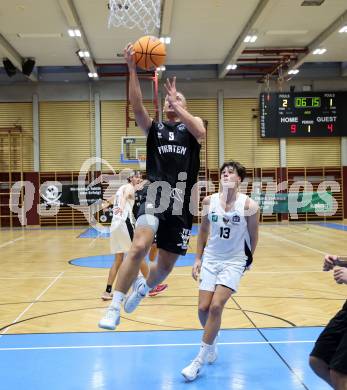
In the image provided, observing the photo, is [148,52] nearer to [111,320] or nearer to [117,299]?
[117,299]

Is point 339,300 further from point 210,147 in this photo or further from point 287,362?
point 210,147

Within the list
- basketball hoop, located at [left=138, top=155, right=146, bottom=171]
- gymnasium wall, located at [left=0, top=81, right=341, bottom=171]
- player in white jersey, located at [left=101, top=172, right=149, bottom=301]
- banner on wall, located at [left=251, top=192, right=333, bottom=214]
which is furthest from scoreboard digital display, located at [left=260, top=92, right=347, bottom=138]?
player in white jersey, located at [left=101, top=172, right=149, bottom=301]

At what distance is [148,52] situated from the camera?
4.25 meters

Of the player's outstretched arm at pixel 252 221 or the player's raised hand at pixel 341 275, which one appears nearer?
the player's raised hand at pixel 341 275

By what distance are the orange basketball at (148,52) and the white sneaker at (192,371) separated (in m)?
2.53

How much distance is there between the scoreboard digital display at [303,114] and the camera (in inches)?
828

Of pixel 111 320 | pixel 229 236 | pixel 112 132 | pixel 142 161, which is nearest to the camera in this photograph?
pixel 111 320

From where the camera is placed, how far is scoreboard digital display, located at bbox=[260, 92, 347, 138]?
21.0 meters

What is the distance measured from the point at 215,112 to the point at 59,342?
18.5 metres

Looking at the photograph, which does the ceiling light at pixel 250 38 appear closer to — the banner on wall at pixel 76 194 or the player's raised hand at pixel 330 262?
the banner on wall at pixel 76 194

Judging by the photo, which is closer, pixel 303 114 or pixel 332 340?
pixel 332 340

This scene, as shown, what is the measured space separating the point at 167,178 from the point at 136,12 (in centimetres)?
941

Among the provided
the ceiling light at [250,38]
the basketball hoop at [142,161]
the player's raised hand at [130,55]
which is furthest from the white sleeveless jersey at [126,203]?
the basketball hoop at [142,161]

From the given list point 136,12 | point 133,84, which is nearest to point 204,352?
point 133,84
